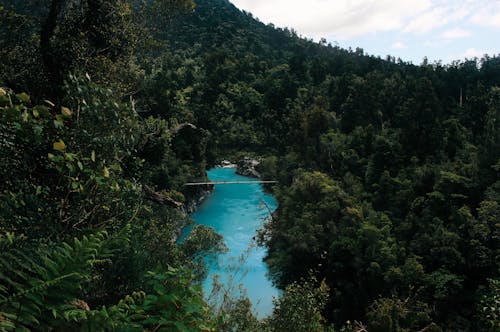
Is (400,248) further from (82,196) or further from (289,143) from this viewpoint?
(289,143)

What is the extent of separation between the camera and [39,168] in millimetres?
2197

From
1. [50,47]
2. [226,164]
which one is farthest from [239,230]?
[50,47]

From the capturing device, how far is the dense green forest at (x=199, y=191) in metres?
1.69

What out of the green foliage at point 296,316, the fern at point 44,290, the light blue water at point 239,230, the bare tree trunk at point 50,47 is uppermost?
the bare tree trunk at point 50,47

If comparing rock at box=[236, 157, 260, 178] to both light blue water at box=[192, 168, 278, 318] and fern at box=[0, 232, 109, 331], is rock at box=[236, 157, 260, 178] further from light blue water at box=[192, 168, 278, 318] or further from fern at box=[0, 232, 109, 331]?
fern at box=[0, 232, 109, 331]

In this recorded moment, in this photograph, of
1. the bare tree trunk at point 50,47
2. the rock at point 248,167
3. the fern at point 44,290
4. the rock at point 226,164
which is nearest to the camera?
the fern at point 44,290

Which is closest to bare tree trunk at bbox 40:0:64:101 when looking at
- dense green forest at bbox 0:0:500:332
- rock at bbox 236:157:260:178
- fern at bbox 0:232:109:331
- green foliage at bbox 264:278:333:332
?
dense green forest at bbox 0:0:500:332

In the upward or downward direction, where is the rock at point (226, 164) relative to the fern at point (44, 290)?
downward

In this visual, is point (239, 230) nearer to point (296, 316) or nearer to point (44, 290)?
point (296, 316)

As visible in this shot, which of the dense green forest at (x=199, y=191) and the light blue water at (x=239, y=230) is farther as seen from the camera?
the light blue water at (x=239, y=230)

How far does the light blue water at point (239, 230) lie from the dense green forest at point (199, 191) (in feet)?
2.33

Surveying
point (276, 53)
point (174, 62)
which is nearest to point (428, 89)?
point (174, 62)

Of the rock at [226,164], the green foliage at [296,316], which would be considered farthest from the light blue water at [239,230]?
the green foliage at [296,316]

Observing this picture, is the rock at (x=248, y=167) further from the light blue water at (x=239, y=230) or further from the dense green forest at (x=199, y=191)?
the dense green forest at (x=199, y=191)
